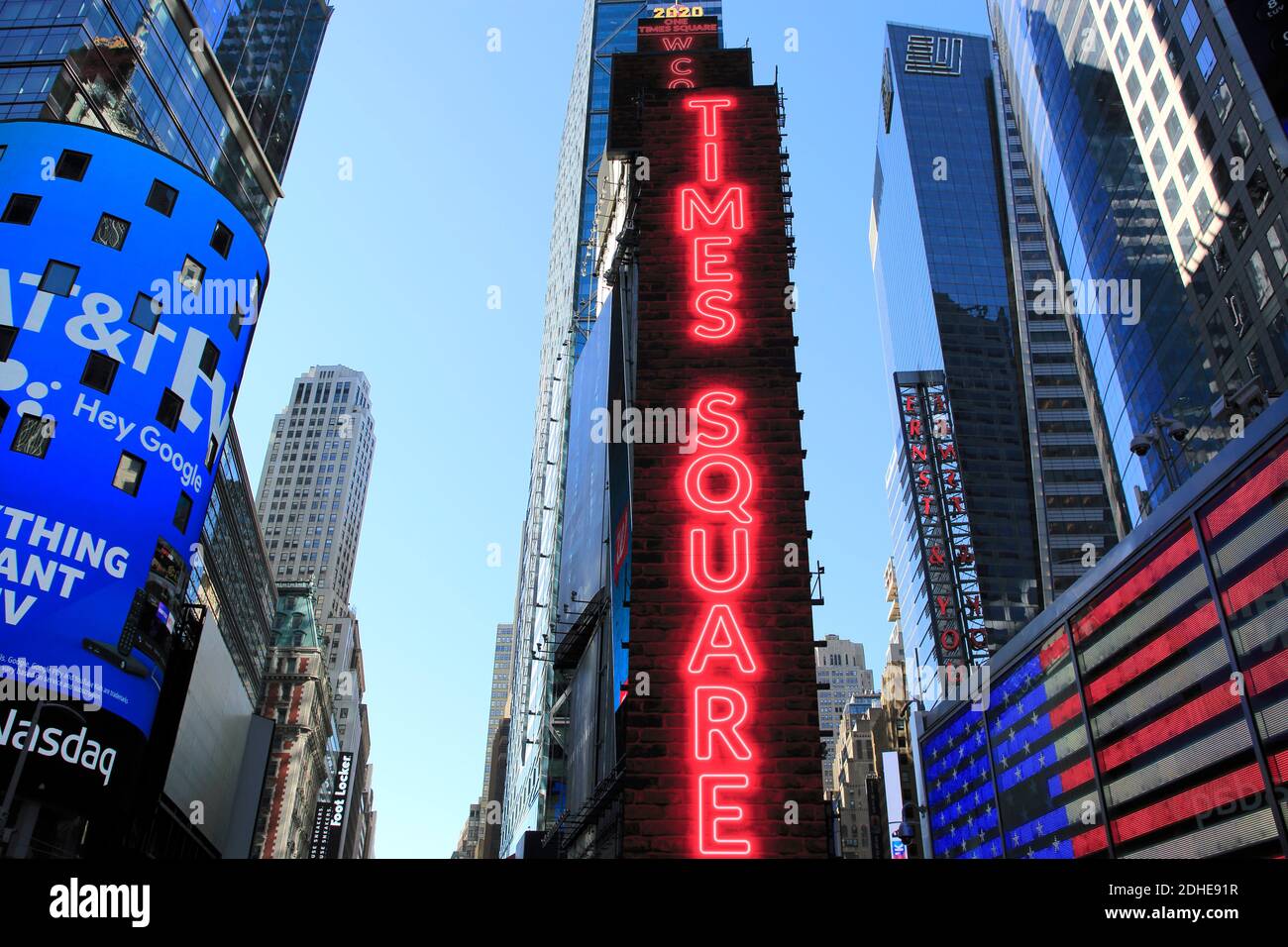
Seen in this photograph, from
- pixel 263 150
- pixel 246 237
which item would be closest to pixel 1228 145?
pixel 246 237

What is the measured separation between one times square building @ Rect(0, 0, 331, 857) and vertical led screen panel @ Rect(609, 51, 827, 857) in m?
17.4

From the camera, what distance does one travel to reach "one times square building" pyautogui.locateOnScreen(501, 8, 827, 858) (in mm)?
15148

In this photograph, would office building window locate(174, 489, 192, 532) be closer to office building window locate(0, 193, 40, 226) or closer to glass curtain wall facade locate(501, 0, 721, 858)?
office building window locate(0, 193, 40, 226)

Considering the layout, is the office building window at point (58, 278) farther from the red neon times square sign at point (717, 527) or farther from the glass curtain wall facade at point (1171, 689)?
the glass curtain wall facade at point (1171, 689)

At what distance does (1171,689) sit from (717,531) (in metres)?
43.7

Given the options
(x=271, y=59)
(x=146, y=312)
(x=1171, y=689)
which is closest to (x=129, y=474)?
(x=146, y=312)

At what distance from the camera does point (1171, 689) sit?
166ft

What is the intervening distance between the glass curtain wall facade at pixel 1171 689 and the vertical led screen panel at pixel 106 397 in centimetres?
4617

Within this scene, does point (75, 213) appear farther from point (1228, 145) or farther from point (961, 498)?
point (961, 498)

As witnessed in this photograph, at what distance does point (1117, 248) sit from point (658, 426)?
257 feet

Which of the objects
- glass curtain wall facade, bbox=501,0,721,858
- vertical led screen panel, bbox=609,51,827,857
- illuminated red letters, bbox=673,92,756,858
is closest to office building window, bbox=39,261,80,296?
vertical led screen panel, bbox=609,51,827,857

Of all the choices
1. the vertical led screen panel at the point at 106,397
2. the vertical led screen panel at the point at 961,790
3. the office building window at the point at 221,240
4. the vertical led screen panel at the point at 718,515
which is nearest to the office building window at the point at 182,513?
the vertical led screen panel at the point at 106,397

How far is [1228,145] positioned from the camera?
65375mm

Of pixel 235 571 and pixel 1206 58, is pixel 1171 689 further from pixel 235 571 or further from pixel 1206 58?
pixel 235 571
